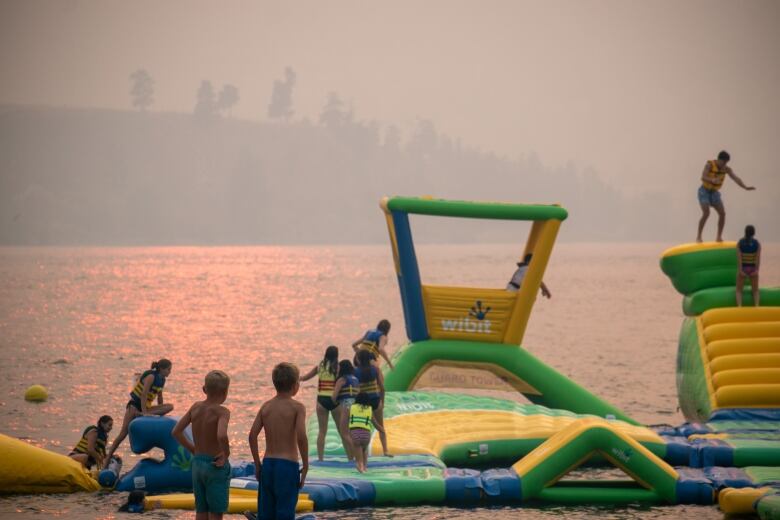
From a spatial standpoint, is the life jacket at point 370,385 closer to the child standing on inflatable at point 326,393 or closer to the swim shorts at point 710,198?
the child standing on inflatable at point 326,393

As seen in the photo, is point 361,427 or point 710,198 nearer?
point 361,427

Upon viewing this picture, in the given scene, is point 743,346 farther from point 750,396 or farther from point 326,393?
point 326,393

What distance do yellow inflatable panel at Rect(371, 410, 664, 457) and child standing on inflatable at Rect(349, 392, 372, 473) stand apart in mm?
1011

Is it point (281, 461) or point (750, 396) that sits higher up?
point (750, 396)

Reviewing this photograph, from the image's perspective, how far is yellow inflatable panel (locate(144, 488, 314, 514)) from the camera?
13.1m

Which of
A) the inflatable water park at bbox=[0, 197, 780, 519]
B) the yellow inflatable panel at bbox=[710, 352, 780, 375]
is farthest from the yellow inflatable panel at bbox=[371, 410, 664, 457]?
the yellow inflatable panel at bbox=[710, 352, 780, 375]

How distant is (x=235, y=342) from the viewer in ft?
152

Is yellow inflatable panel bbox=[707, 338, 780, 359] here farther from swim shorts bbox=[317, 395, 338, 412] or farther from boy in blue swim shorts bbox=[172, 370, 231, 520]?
boy in blue swim shorts bbox=[172, 370, 231, 520]

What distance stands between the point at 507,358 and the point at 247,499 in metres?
7.23

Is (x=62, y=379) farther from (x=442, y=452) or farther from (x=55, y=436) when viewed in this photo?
(x=442, y=452)

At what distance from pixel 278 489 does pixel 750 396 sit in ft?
33.9

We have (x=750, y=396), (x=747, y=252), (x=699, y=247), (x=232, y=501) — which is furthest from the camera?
(x=699, y=247)

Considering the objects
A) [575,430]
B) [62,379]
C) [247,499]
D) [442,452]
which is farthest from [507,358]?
[62,379]

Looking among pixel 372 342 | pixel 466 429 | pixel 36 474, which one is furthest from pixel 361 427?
pixel 36 474
